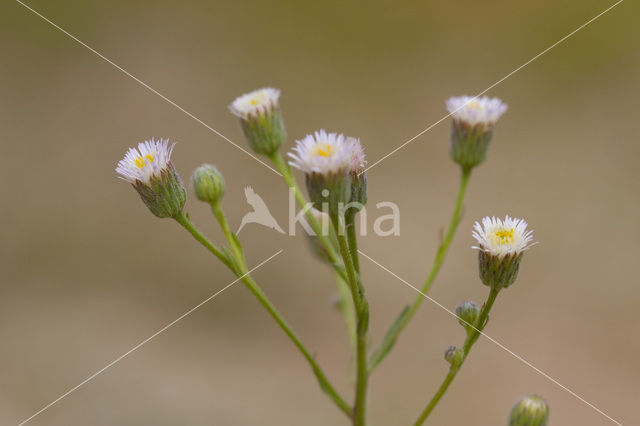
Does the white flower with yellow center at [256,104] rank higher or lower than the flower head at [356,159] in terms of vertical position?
higher

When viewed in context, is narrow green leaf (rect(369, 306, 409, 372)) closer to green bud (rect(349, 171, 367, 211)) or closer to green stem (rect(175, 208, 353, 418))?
green stem (rect(175, 208, 353, 418))

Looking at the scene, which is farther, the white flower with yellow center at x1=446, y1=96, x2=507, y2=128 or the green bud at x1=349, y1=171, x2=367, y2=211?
the white flower with yellow center at x1=446, y1=96, x2=507, y2=128

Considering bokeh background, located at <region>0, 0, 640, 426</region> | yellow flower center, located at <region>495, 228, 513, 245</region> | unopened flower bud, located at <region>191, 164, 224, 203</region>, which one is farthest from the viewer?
bokeh background, located at <region>0, 0, 640, 426</region>

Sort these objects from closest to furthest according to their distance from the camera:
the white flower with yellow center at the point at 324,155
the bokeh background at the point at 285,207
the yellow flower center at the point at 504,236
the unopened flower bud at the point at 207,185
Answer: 1. the white flower with yellow center at the point at 324,155
2. the yellow flower center at the point at 504,236
3. the unopened flower bud at the point at 207,185
4. the bokeh background at the point at 285,207

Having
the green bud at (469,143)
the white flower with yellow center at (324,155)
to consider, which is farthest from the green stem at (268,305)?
the green bud at (469,143)

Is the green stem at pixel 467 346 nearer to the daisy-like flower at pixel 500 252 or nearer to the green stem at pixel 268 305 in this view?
the daisy-like flower at pixel 500 252

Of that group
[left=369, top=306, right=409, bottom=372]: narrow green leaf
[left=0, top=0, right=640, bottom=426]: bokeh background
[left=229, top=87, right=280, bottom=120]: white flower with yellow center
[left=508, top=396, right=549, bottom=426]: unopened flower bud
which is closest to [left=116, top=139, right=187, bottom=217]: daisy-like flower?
[left=229, top=87, right=280, bottom=120]: white flower with yellow center

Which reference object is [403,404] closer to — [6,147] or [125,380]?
[125,380]
